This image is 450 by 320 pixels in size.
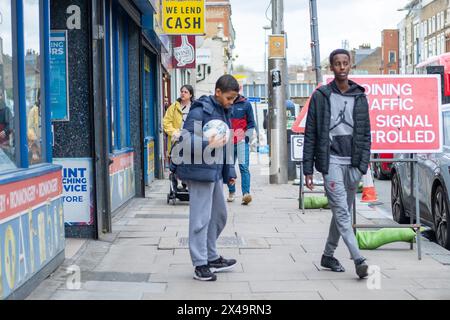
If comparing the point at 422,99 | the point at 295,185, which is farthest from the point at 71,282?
the point at 295,185

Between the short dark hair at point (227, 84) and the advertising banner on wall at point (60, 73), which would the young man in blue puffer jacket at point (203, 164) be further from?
the advertising banner on wall at point (60, 73)

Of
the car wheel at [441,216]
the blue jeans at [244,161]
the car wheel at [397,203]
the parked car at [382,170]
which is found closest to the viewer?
the car wheel at [441,216]

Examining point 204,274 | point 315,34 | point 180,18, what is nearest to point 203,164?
point 204,274

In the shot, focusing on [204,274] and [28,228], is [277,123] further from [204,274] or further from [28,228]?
[28,228]

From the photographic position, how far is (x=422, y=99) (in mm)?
8219

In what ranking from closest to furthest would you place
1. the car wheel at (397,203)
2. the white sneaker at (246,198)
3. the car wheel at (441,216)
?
the car wheel at (441,216), the car wheel at (397,203), the white sneaker at (246,198)

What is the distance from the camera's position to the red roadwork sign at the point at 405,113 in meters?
8.20

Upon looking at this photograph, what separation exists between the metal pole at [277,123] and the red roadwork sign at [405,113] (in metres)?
9.32

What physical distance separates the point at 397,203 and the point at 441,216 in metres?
2.24

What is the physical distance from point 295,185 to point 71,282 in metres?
10.9

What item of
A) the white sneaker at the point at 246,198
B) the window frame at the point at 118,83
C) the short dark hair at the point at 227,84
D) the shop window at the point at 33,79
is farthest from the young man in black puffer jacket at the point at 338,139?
the white sneaker at the point at 246,198

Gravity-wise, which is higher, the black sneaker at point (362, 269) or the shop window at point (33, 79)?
the shop window at point (33, 79)

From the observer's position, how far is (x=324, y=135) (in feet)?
22.5
